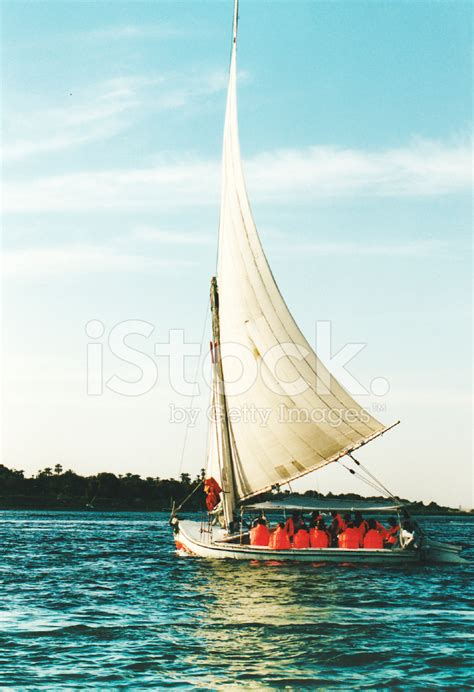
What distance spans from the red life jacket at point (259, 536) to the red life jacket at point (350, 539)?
2709mm

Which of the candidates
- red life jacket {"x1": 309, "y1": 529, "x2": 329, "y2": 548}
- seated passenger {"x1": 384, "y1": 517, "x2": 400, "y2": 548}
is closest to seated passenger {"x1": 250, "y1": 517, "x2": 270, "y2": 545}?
red life jacket {"x1": 309, "y1": 529, "x2": 329, "y2": 548}

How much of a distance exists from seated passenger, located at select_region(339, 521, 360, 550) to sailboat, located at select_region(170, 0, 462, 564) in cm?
48

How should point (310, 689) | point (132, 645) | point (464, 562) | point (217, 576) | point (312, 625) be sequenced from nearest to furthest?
point (310, 689) → point (132, 645) → point (312, 625) → point (217, 576) → point (464, 562)

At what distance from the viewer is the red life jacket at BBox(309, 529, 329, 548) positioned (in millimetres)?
32344

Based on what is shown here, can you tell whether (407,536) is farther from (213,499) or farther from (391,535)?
(213,499)

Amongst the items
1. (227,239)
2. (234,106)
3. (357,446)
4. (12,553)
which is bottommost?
(12,553)

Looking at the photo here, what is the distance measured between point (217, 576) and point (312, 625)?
9.53 metres

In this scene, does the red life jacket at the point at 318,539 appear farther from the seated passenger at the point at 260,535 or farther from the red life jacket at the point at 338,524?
the seated passenger at the point at 260,535

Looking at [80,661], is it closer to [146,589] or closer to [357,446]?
[146,589]

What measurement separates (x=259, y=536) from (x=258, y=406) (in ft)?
16.9

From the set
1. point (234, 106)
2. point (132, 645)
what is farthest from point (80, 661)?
point (234, 106)

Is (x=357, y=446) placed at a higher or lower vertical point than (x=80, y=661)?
higher

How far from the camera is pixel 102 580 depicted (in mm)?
30391

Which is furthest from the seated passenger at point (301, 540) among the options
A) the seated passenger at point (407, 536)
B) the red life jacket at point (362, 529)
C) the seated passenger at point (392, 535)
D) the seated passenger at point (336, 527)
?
the seated passenger at point (407, 536)
